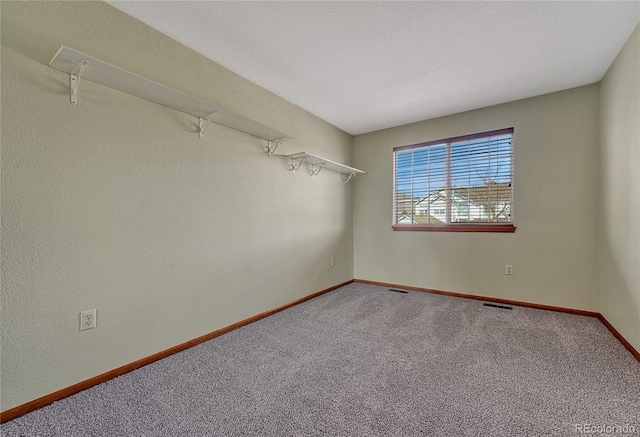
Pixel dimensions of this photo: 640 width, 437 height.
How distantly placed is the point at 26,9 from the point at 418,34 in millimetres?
2302

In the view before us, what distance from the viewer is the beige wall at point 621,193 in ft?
6.25

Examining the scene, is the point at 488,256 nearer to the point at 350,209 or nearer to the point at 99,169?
the point at 350,209

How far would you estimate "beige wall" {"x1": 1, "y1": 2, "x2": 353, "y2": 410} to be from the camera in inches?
54.9

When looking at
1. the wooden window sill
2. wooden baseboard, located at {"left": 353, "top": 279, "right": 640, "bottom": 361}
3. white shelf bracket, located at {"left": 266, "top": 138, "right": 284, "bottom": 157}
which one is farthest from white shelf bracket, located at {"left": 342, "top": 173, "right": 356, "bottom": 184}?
wooden baseboard, located at {"left": 353, "top": 279, "right": 640, "bottom": 361}

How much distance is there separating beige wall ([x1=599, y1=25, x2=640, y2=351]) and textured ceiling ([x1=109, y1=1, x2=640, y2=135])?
26 cm

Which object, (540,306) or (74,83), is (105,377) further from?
(540,306)

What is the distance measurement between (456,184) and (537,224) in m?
0.94

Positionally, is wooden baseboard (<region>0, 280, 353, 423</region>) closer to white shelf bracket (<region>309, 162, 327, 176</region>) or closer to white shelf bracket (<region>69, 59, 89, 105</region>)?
white shelf bracket (<region>69, 59, 89, 105</region>)

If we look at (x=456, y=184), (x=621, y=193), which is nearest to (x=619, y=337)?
(x=621, y=193)

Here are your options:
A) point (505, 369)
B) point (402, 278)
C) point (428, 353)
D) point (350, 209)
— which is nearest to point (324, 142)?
point (350, 209)

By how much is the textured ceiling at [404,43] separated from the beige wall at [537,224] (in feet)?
1.02

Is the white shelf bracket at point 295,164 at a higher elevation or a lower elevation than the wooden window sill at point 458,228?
higher
